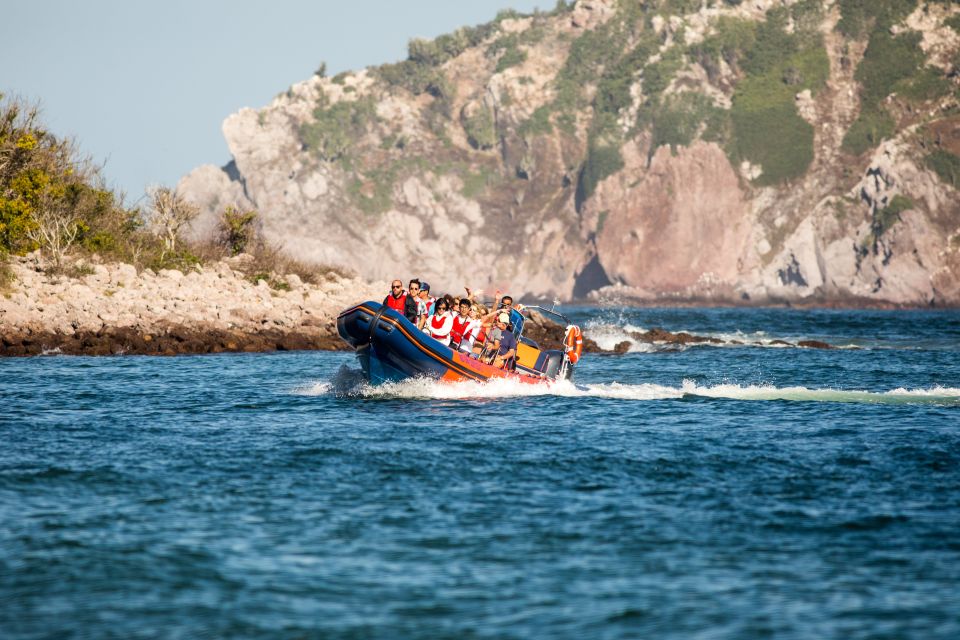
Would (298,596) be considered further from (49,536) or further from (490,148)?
(490,148)

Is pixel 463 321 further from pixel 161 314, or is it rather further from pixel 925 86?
pixel 925 86

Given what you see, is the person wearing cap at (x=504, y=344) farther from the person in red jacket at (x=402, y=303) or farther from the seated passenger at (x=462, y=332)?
the person in red jacket at (x=402, y=303)

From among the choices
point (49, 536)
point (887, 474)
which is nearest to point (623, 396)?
point (887, 474)

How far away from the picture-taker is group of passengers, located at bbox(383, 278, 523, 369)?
21469 mm

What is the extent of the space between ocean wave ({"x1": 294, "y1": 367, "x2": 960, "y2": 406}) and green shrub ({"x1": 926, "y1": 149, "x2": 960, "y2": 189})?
109971 mm

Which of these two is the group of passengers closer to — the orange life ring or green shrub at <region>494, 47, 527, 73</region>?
the orange life ring

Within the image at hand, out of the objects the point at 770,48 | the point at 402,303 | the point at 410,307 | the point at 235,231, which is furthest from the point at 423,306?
the point at 770,48

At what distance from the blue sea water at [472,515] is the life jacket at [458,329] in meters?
0.93

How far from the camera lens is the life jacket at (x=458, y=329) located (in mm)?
21688

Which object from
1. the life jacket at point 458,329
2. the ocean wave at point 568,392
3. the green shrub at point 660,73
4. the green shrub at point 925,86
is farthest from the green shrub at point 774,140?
the life jacket at point 458,329

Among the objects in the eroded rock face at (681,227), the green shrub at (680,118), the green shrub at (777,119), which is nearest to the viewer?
the eroded rock face at (681,227)

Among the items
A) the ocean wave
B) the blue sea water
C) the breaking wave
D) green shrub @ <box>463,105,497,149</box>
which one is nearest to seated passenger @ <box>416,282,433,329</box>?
the ocean wave

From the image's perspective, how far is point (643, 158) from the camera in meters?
153

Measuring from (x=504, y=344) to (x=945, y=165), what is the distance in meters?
118
